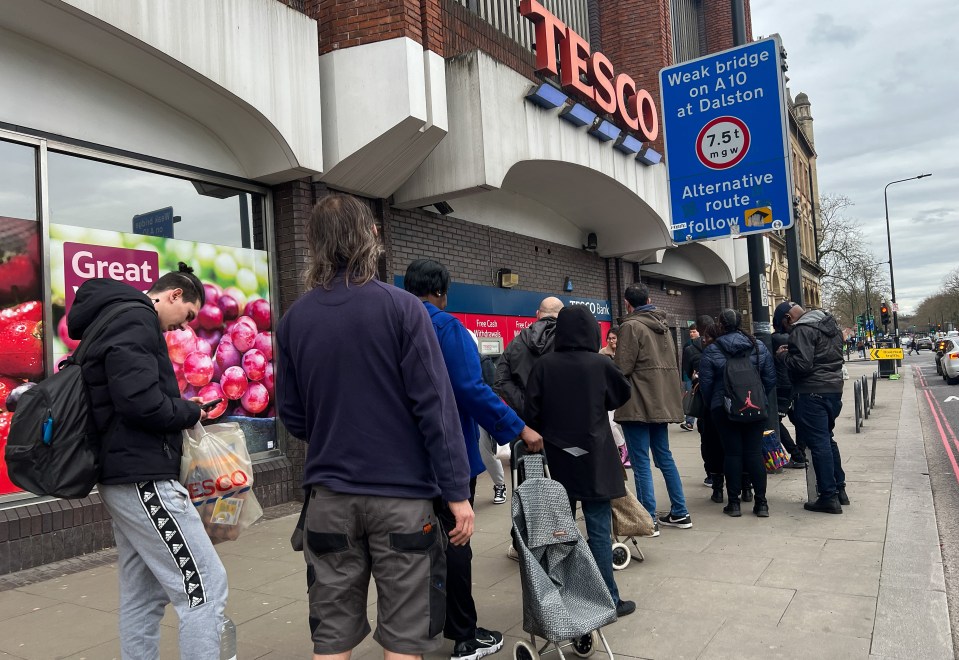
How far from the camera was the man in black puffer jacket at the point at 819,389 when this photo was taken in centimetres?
588

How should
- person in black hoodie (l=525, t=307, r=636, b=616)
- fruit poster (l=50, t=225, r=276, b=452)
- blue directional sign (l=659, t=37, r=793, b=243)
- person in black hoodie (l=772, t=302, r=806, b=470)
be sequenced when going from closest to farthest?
person in black hoodie (l=525, t=307, r=636, b=616)
fruit poster (l=50, t=225, r=276, b=452)
blue directional sign (l=659, t=37, r=793, b=243)
person in black hoodie (l=772, t=302, r=806, b=470)

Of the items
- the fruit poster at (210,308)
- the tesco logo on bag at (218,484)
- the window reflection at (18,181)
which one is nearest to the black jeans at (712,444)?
the fruit poster at (210,308)

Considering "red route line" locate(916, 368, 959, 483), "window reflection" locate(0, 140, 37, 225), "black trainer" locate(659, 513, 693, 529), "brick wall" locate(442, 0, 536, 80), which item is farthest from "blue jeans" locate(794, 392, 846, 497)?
"window reflection" locate(0, 140, 37, 225)

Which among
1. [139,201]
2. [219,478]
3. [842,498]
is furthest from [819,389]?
[139,201]

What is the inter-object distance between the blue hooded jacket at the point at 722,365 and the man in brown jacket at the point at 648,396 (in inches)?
25.8

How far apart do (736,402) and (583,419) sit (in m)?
2.56

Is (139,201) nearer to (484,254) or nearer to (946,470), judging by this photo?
(484,254)

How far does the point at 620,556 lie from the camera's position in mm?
4656

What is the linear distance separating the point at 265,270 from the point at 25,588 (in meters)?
3.55

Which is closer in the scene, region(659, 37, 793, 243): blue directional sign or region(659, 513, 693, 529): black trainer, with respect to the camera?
region(659, 513, 693, 529): black trainer

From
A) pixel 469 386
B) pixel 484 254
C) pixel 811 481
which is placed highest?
pixel 484 254

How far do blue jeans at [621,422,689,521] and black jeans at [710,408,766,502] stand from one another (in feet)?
2.06

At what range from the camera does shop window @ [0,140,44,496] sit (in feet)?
17.1

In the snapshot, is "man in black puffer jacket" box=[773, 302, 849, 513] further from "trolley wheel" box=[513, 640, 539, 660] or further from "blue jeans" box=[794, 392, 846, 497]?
"trolley wheel" box=[513, 640, 539, 660]
